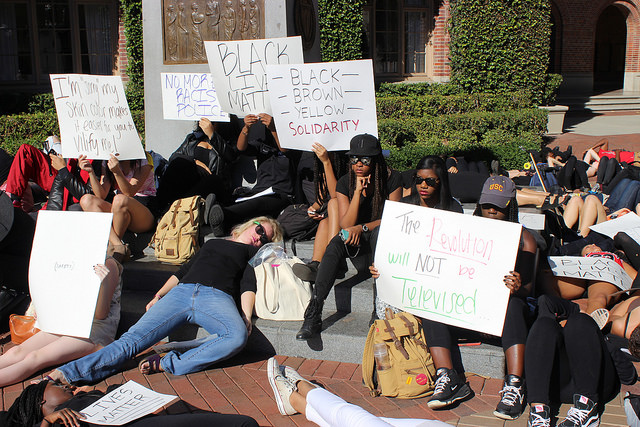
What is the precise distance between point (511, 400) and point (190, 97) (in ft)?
13.6

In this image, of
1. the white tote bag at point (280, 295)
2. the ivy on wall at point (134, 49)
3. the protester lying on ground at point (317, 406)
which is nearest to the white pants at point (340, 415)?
the protester lying on ground at point (317, 406)

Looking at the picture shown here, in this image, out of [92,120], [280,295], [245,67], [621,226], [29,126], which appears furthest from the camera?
[29,126]

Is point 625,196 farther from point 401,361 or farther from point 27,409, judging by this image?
point 27,409

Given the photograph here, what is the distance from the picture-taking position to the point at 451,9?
16.7m

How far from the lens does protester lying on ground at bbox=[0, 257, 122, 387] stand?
4215 millimetres

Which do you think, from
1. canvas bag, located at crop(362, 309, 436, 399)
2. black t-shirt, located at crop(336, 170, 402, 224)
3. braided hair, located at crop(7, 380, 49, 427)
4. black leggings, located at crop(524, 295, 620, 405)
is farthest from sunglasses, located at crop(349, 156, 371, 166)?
braided hair, located at crop(7, 380, 49, 427)

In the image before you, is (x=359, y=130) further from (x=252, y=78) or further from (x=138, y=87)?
(x=138, y=87)

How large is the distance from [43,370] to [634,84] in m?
23.7

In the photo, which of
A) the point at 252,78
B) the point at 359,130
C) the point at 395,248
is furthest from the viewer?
the point at 252,78

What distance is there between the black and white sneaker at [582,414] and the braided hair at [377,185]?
77.8 inches

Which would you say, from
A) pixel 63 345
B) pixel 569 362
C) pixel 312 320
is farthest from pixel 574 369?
pixel 63 345

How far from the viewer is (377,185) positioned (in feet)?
16.1

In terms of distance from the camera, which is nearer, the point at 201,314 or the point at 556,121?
the point at 201,314

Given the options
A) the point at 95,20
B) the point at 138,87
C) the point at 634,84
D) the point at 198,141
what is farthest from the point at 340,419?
the point at 634,84
